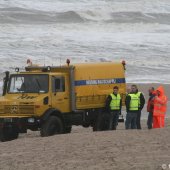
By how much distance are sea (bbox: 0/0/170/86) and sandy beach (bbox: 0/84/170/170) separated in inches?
861

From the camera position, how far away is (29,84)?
1694 centimetres

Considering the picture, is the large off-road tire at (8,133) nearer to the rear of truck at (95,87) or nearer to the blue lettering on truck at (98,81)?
the rear of truck at (95,87)

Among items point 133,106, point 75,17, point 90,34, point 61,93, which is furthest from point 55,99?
point 75,17

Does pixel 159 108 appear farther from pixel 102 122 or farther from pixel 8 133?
pixel 8 133

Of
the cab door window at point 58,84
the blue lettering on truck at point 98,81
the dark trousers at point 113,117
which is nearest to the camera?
the cab door window at point 58,84

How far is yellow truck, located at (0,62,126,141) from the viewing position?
16.5 m

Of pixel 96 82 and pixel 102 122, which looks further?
pixel 102 122

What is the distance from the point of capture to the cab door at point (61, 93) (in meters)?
16.9

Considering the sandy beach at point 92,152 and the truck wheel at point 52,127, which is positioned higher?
the truck wheel at point 52,127

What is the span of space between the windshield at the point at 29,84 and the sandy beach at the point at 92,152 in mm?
2402

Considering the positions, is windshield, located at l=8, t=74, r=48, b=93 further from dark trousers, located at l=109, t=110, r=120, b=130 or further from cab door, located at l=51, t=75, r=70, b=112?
dark trousers, located at l=109, t=110, r=120, b=130

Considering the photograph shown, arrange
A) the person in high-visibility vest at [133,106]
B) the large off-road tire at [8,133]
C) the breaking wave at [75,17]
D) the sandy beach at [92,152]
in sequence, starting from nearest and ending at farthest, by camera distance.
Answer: the sandy beach at [92,152] → the large off-road tire at [8,133] → the person in high-visibility vest at [133,106] → the breaking wave at [75,17]

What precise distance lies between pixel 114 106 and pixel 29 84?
214cm

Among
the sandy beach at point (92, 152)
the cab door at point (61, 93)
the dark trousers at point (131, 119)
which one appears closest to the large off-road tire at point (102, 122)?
the dark trousers at point (131, 119)
